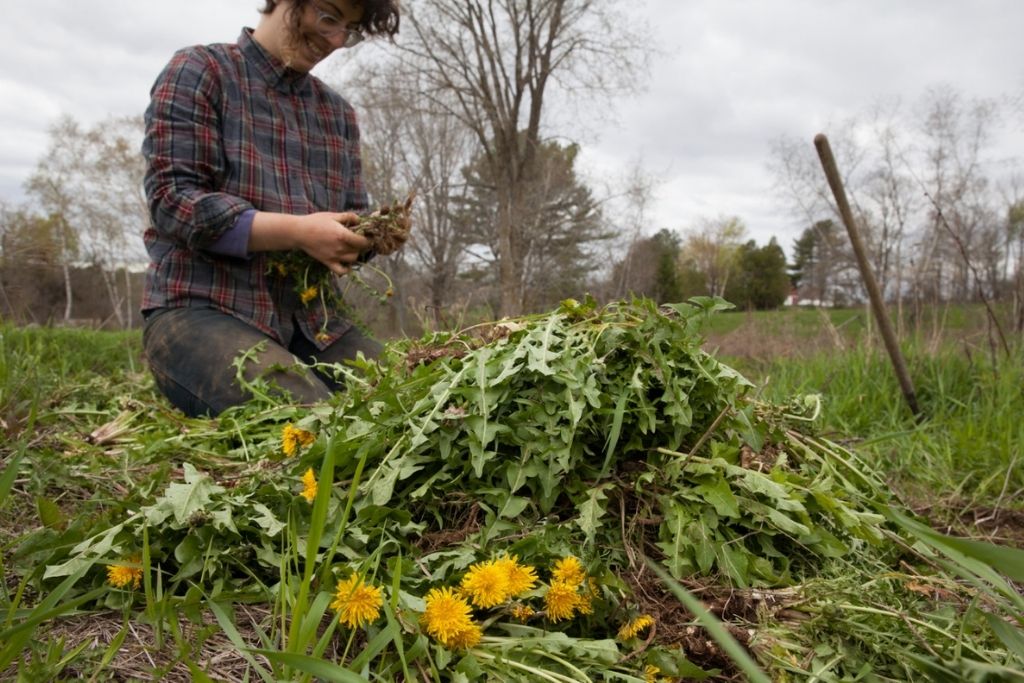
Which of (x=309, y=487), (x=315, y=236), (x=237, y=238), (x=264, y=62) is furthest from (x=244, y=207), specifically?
(x=309, y=487)

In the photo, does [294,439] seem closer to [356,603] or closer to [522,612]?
[356,603]

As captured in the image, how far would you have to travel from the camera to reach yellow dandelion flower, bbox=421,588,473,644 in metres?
0.92

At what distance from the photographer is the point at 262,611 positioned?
3.65 feet

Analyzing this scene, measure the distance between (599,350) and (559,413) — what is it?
0.23 meters

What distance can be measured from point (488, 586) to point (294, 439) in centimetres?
66

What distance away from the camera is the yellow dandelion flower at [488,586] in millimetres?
979

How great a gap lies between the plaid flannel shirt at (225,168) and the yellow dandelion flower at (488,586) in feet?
6.29

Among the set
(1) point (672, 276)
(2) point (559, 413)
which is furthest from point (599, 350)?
(1) point (672, 276)

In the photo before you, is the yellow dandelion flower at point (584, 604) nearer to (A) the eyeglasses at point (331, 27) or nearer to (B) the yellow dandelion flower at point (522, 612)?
(B) the yellow dandelion flower at point (522, 612)

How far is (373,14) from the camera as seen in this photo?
105 inches

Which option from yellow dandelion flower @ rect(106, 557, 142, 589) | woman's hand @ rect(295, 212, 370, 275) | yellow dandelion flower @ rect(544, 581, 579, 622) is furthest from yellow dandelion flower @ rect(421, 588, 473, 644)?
Answer: woman's hand @ rect(295, 212, 370, 275)

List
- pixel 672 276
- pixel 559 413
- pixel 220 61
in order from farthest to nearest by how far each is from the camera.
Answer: pixel 672 276 < pixel 220 61 < pixel 559 413

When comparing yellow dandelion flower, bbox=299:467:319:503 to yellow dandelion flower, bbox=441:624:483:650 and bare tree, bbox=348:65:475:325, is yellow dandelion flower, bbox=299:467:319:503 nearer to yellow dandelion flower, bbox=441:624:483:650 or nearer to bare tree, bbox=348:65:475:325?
yellow dandelion flower, bbox=441:624:483:650

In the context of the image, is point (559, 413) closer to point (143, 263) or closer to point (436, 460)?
point (436, 460)
